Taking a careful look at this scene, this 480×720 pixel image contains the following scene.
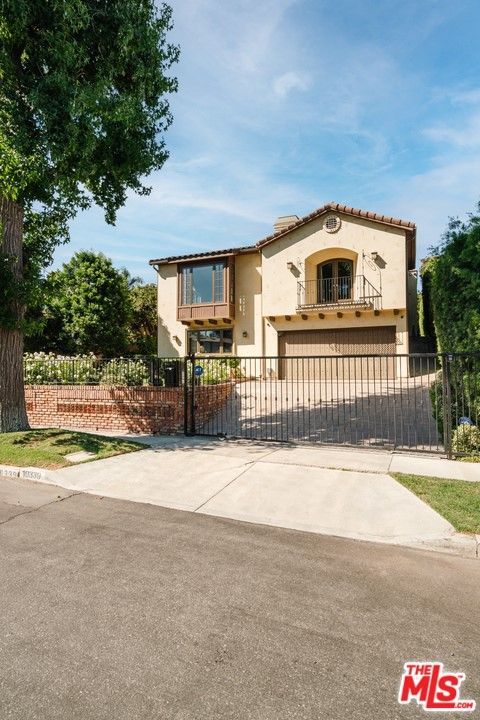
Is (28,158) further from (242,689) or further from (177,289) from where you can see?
(177,289)

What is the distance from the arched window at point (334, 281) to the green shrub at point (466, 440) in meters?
13.4

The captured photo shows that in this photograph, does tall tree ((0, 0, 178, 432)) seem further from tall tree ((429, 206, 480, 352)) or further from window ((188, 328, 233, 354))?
window ((188, 328, 233, 354))

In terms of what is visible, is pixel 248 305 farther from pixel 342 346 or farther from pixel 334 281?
pixel 342 346

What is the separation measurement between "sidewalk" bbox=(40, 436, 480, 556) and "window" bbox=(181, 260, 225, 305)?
15.1 metres

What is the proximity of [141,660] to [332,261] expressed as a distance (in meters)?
20.9

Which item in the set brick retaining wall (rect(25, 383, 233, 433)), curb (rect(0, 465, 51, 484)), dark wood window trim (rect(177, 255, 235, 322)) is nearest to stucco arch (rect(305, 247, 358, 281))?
dark wood window trim (rect(177, 255, 235, 322))

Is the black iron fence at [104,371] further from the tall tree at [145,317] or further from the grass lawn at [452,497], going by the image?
the tall tree at [145,317]

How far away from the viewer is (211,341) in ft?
76.6

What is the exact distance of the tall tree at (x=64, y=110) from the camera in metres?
7.76

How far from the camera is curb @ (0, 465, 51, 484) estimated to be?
22.2ft

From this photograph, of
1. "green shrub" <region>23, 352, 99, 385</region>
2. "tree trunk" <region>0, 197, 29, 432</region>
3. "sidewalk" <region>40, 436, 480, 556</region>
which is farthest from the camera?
"green shrub" <region>23, 352, 99, 385</region>

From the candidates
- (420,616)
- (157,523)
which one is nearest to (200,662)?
(420,616)

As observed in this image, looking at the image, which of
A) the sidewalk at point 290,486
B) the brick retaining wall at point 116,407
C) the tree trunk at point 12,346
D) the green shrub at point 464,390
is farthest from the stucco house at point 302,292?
the tree trunk at point 12,346

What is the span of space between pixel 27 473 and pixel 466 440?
8109 mm
